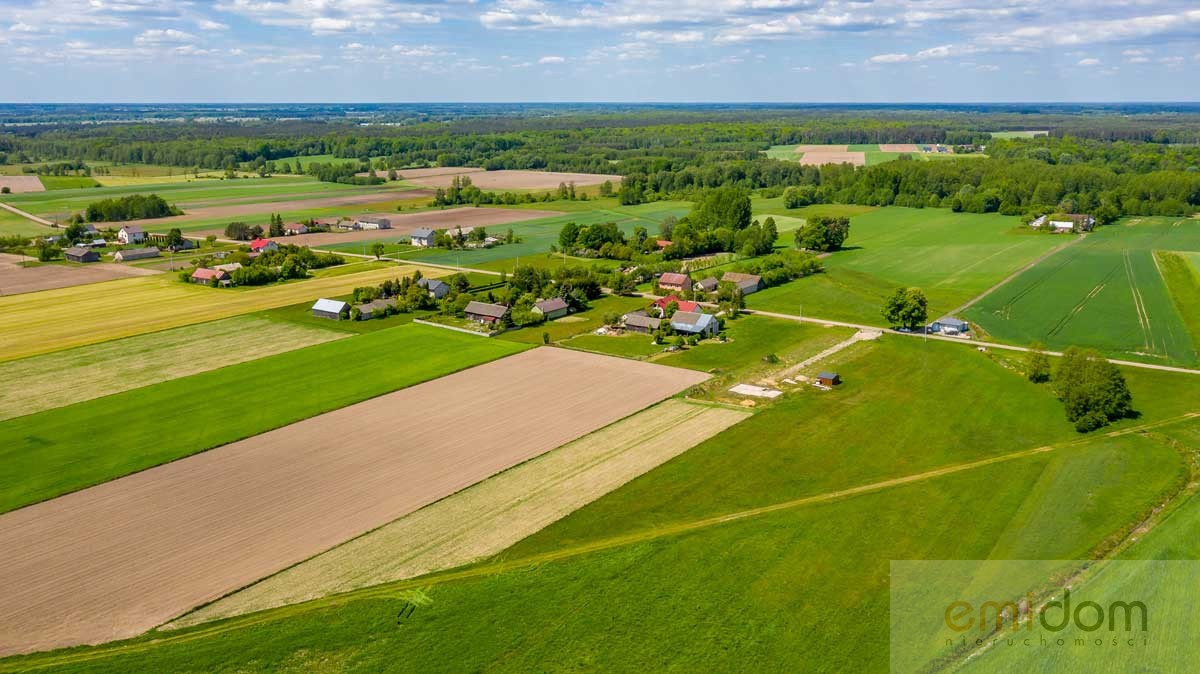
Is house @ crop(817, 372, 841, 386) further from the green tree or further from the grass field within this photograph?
the grass field

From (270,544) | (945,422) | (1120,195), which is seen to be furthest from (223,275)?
(1120,195)

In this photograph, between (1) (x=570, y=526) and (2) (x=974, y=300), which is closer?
(1) (x=570, y=526)

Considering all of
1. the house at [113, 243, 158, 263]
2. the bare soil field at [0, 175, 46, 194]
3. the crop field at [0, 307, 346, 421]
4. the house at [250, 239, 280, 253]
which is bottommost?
the crop field at [0, 307, 346, 421]

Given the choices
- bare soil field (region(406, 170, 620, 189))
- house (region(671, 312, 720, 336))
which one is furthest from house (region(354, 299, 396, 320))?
bare soil field (region(406, 170, 620, 189))

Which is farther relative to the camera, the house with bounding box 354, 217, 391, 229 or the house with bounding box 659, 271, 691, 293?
the house with bounding box 354, 217, 391, 229

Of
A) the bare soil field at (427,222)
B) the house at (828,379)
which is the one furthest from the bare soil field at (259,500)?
the bare soil field at (427,222)

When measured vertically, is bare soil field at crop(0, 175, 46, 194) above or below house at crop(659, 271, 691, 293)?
above

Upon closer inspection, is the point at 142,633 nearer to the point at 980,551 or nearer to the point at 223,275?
the point at 980,551
